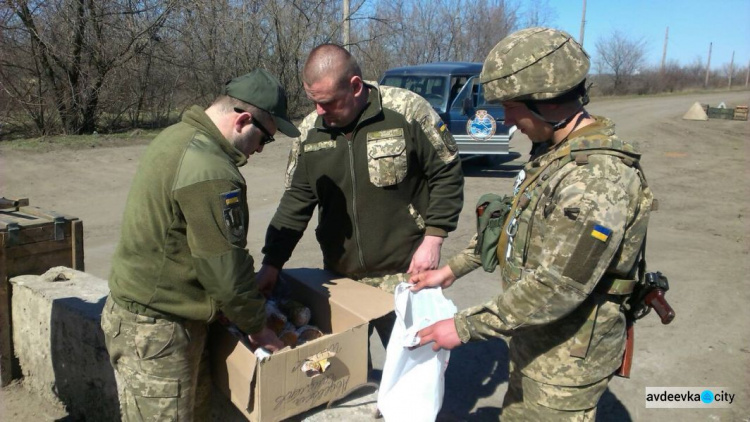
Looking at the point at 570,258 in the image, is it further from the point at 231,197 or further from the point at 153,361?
the point at 153,361

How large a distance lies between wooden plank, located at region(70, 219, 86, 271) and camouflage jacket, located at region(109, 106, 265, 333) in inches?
64.5

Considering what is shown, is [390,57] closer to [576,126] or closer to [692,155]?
[692,155]

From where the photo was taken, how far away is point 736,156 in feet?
45.7

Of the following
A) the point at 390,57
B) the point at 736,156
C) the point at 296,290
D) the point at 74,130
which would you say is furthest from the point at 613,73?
the point at 296,290

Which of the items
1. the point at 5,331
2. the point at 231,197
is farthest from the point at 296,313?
the point at 5,331

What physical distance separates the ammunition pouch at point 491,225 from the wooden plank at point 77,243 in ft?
8.73

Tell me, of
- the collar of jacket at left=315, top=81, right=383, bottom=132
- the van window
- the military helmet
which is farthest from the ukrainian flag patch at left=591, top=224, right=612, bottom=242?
the van window

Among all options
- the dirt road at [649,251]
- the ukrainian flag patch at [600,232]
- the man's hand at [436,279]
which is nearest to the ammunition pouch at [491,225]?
the man's hand at [436,279]

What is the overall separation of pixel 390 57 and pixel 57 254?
20.4 m

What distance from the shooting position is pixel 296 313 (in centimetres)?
282

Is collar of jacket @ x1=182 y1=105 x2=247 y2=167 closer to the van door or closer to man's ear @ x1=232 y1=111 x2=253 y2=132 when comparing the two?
man's ear @ x1=232 y1=111 x2=253 y2=132

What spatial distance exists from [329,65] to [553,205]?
4.38 ft

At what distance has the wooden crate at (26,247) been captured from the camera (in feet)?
11.4

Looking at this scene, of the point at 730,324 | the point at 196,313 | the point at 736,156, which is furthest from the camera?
the point at 736,156
